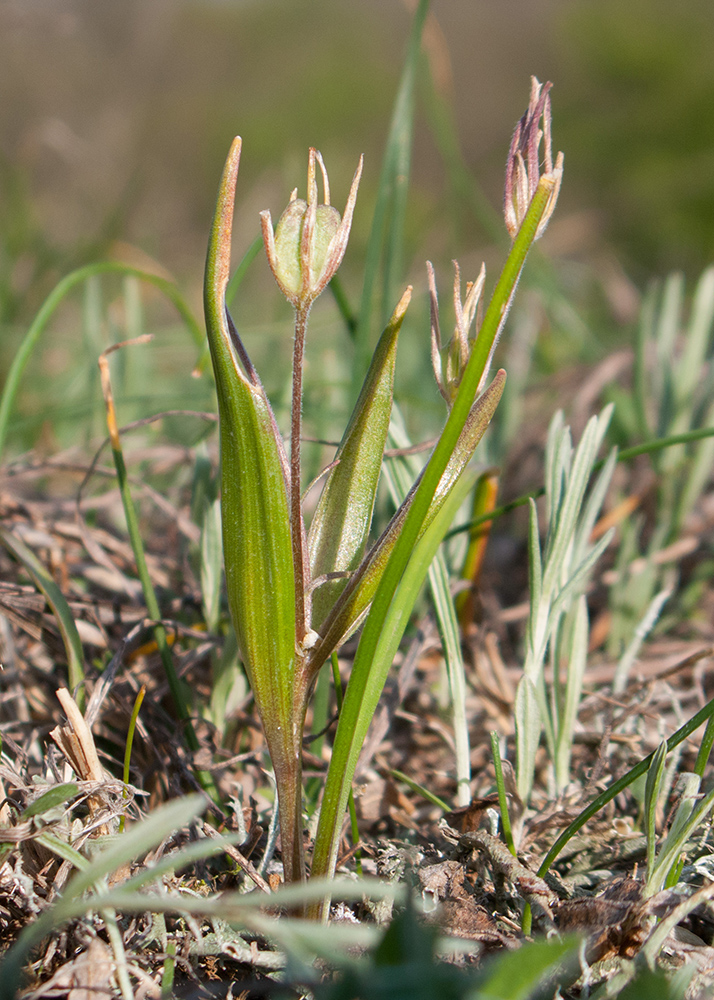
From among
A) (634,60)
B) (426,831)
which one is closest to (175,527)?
(426,831)

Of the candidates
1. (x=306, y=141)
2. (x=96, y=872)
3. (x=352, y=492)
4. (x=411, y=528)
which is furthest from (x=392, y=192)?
(x=306, y=141)

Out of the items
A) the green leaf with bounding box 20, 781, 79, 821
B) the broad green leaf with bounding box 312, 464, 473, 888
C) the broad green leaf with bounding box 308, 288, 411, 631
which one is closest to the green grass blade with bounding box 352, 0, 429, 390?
the broad green leaf with bounding box 308, 288, 411, 631

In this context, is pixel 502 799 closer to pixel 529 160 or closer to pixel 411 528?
pixel 411 528

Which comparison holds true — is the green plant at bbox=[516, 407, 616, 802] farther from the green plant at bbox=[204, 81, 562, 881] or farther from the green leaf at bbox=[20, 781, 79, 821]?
the green leaf at bbox=[20, 781, 79, 821]

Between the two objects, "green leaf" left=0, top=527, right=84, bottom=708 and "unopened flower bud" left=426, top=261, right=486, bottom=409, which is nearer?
"unopened flower bud" left=426, top=261, right=486, bottom=409

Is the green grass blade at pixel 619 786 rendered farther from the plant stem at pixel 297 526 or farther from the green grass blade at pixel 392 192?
the green grass blade at pixel 392 192

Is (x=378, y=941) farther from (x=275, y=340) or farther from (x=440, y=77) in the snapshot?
(x=440, y=77)

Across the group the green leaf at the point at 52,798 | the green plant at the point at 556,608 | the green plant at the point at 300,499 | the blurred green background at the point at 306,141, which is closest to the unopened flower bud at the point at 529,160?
the green plant at the point at 300,499

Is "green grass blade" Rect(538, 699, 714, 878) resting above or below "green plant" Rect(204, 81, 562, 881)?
below
